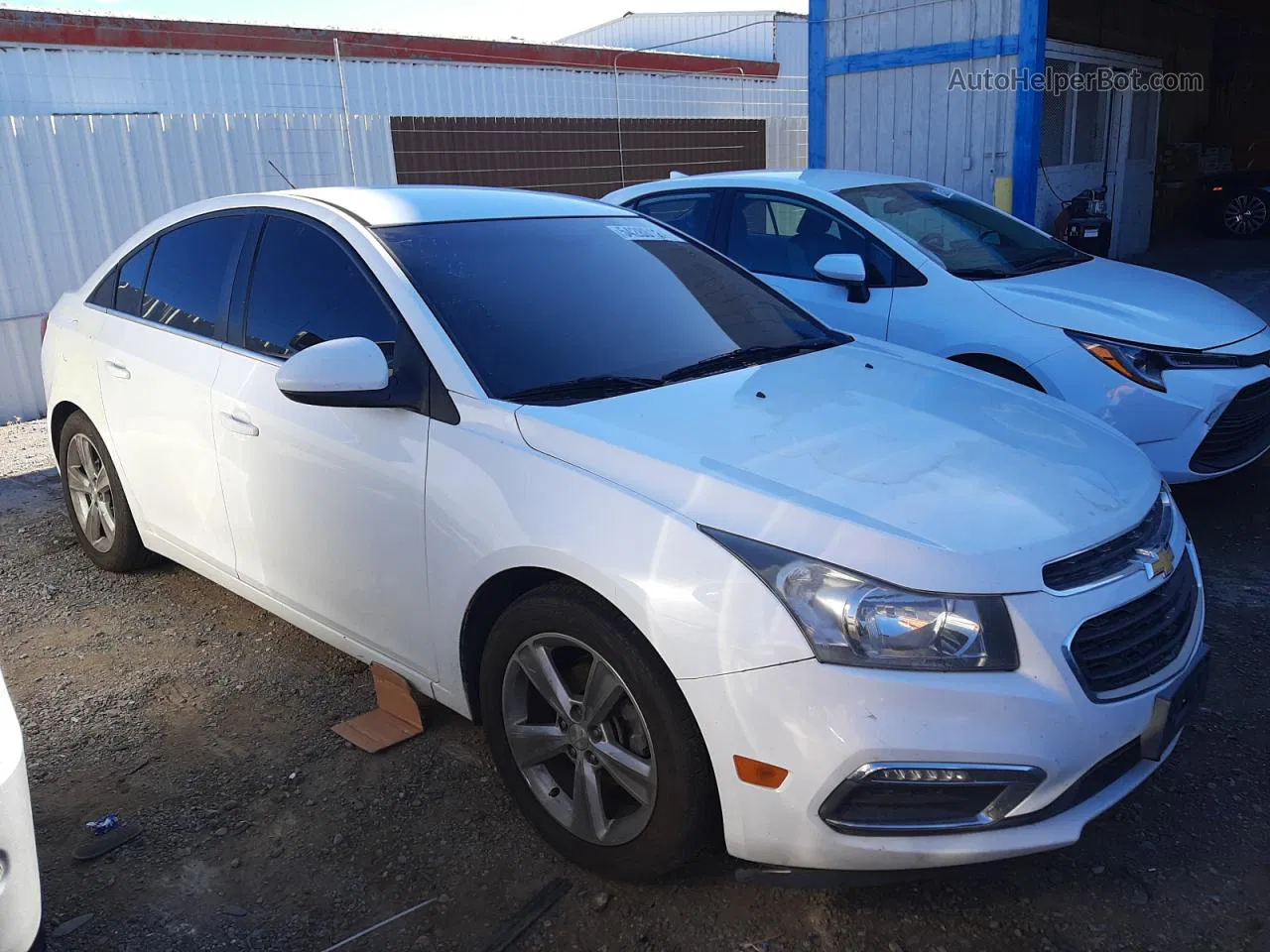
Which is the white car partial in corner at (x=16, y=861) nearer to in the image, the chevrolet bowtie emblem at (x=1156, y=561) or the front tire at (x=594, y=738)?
the front tire at (x=594, y=738)

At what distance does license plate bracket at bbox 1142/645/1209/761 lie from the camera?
2309 mm

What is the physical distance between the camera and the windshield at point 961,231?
209 inches

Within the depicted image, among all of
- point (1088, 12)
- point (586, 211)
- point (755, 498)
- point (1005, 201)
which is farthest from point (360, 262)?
point (1088, 12)

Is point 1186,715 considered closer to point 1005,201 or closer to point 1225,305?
point 1225,305

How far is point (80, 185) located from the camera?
→ 8.69 meters

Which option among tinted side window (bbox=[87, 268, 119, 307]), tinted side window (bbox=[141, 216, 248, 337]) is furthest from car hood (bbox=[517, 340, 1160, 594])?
tinted side window (bbox=[87, 268, 119, 307])

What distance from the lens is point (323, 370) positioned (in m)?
2.78

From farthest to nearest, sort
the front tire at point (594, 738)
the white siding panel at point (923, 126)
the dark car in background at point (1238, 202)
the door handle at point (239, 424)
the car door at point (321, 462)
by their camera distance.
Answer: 1. the dark car in background at point (1238, 202)
2. the white siding panel at point (923, 126)
3. the door handle at point (239, 424)
4. the car door at point (321, 462)
5. the front tire at point (594, 738)

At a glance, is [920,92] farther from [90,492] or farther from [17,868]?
[17,868]

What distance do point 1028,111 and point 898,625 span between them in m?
8.29

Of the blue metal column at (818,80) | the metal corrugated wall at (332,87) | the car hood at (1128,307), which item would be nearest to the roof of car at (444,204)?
the car hood at (1128,307)

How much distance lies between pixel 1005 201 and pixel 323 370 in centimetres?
795

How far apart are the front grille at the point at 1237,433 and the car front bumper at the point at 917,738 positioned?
2755 millimetres

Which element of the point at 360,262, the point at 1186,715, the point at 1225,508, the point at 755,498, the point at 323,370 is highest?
the point at 360,262
